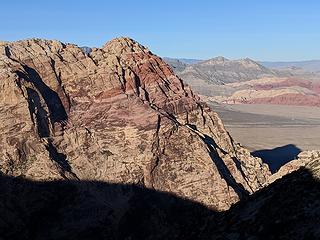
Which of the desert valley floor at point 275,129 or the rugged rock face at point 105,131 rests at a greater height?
the rugged rock face at point 105,131

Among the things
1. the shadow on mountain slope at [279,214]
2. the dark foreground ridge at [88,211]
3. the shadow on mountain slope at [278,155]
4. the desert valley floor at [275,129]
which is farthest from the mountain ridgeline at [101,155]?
the desert valley floor at [275,129]

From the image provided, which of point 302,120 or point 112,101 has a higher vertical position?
point 112,101

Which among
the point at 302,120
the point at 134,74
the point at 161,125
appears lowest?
the point at 302,120

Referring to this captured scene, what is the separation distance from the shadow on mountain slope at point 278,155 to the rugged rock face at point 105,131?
588 inches

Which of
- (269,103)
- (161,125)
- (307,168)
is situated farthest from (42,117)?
(269,103)

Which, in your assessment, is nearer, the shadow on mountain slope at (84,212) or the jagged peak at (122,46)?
the shadow on mountain slope at (84,212)

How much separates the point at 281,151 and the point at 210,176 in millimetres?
34946

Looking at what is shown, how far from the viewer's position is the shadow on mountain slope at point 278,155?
55.3 metres

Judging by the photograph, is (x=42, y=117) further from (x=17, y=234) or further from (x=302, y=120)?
(x=302, y=120)

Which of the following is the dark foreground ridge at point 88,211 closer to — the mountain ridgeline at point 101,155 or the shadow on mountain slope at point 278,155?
the mountain ridgeline at point 101,155

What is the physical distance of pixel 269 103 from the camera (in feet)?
489

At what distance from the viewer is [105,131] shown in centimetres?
3428

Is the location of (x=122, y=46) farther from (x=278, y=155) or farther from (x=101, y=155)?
(x=278, y=155)

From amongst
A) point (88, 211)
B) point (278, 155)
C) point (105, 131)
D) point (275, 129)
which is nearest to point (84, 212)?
point (88, 211)
